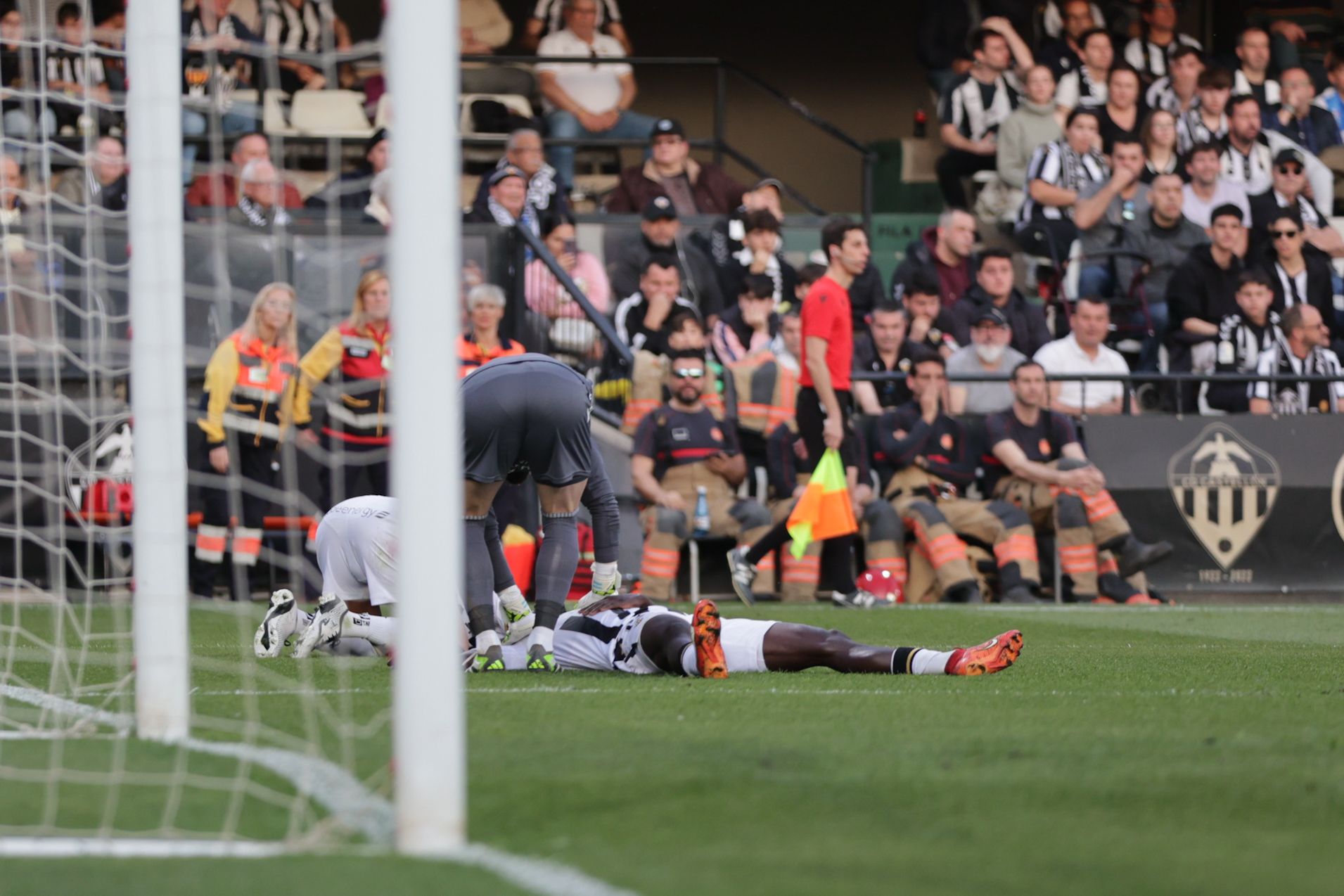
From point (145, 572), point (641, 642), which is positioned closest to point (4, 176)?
point (641, 642)

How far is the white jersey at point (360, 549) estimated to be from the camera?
25.7ft

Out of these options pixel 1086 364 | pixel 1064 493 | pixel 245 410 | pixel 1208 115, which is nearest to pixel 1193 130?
pixel 1208 115

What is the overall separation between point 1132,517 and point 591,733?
351 inches

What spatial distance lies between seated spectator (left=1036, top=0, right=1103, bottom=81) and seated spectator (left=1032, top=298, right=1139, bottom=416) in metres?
3.61

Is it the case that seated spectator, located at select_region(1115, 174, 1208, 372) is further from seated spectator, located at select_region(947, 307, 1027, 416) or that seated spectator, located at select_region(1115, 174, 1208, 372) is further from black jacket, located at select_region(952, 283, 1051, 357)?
seated spectator, located at select_region(947, 307, 1027, 416)

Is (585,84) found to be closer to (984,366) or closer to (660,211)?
(660,211)

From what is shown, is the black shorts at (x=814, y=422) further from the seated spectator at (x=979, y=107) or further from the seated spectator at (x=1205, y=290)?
the seated spectator at (x=979, y=107)

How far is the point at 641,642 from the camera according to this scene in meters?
6.90

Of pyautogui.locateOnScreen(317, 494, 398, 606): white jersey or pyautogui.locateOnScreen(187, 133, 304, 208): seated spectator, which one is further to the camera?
pyautogui.locateOnScreen(187, 133, 304, 208): seated spectator

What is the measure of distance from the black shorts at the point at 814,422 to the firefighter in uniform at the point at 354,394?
2789 millimetres

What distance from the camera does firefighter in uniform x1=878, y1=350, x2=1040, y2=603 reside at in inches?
503

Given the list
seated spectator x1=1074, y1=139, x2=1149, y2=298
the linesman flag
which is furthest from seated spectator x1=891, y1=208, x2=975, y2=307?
the linesman flag

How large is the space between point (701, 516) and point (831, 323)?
1636 mm

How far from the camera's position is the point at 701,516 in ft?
41.9
